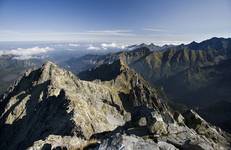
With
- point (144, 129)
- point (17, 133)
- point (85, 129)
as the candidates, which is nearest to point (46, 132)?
point (85, 129)

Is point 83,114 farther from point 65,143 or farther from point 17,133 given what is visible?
point 65,143

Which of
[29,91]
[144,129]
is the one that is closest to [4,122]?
[29,91]

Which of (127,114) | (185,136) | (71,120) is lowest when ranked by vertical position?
(127,114)

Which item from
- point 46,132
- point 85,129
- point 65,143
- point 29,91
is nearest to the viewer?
point 65,143

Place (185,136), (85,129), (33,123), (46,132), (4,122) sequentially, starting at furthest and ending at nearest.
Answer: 1. (4,122)
2. (33,123)
3. (46,132)
4. (85,129)
5. (185,136)

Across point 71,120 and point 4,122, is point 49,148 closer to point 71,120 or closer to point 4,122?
point 71,120

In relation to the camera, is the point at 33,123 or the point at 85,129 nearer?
the point at 85,129

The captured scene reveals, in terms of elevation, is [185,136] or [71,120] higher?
[185,136]
